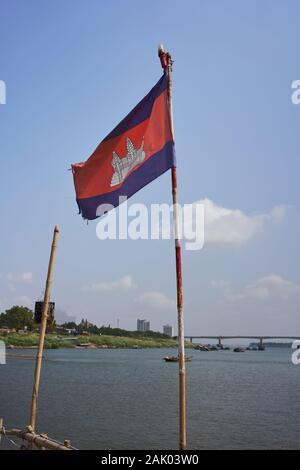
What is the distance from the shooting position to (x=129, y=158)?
12.1 meters

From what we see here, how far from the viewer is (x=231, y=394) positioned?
65188mm

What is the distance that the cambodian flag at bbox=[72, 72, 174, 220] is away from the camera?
1148cm

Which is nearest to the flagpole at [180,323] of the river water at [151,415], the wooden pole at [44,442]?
the wooden pole at [44,442]

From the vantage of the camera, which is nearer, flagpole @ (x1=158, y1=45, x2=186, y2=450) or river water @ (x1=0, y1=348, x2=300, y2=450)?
flagpole @ (x1=158, y1=45, x2=186, y2=450)

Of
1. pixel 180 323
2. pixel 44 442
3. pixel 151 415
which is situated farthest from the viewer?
pixel 151 415

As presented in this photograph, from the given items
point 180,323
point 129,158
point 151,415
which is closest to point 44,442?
point 180,323

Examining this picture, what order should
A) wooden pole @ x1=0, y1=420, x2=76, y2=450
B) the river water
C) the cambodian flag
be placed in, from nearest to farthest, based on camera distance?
wooden pole @ x1=0, y1=420, x2=76, y2=450
the cambodian flag
the river water

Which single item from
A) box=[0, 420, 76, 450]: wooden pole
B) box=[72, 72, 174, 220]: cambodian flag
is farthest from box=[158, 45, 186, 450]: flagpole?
box=[0, 420, 76, 450]: wooden pole

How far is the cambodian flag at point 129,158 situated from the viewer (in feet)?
37.7

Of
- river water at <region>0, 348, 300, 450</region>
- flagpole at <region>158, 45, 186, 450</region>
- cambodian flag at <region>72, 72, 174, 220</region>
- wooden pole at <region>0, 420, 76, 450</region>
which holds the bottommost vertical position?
river water at <region>0, 348, 300, 450</region>

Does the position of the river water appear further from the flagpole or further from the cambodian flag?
the flagpole

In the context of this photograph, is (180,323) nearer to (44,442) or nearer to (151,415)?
(44,442)
